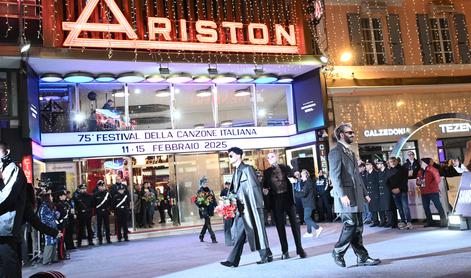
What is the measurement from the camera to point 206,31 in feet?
53.8

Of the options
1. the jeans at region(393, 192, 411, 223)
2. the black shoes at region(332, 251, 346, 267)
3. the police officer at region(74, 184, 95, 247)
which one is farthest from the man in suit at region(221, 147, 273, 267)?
the police officer at region(74, 184, 95, 247)

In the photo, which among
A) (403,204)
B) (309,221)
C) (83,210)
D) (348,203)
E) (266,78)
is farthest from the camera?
(266,78)

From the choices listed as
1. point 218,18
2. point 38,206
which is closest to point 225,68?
point 218,18

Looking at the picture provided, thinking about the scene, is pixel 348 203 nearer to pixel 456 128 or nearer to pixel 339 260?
pixel 339 260

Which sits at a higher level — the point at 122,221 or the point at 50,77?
the point at 50,77

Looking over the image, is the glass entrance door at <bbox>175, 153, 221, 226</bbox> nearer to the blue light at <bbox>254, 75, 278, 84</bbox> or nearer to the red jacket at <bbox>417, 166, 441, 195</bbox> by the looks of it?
the blue light at <bbox>254, 75, 278, 84</bbox>

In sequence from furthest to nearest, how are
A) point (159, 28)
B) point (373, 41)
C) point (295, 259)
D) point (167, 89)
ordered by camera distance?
point (373, 41)
point (167, 89)
point (159, 28)
point (295, 259)

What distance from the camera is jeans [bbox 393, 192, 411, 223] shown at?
11.9 m

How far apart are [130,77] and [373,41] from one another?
9.54 meters

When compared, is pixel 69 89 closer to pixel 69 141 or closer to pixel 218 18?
pixel 69 141

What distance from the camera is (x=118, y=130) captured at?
16.9 metres

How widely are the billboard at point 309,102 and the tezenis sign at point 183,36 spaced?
4.36ft

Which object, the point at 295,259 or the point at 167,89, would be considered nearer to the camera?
the point at 295,259

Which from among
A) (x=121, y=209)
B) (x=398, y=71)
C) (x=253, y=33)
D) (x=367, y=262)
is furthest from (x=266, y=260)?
(x=398, y=71)
